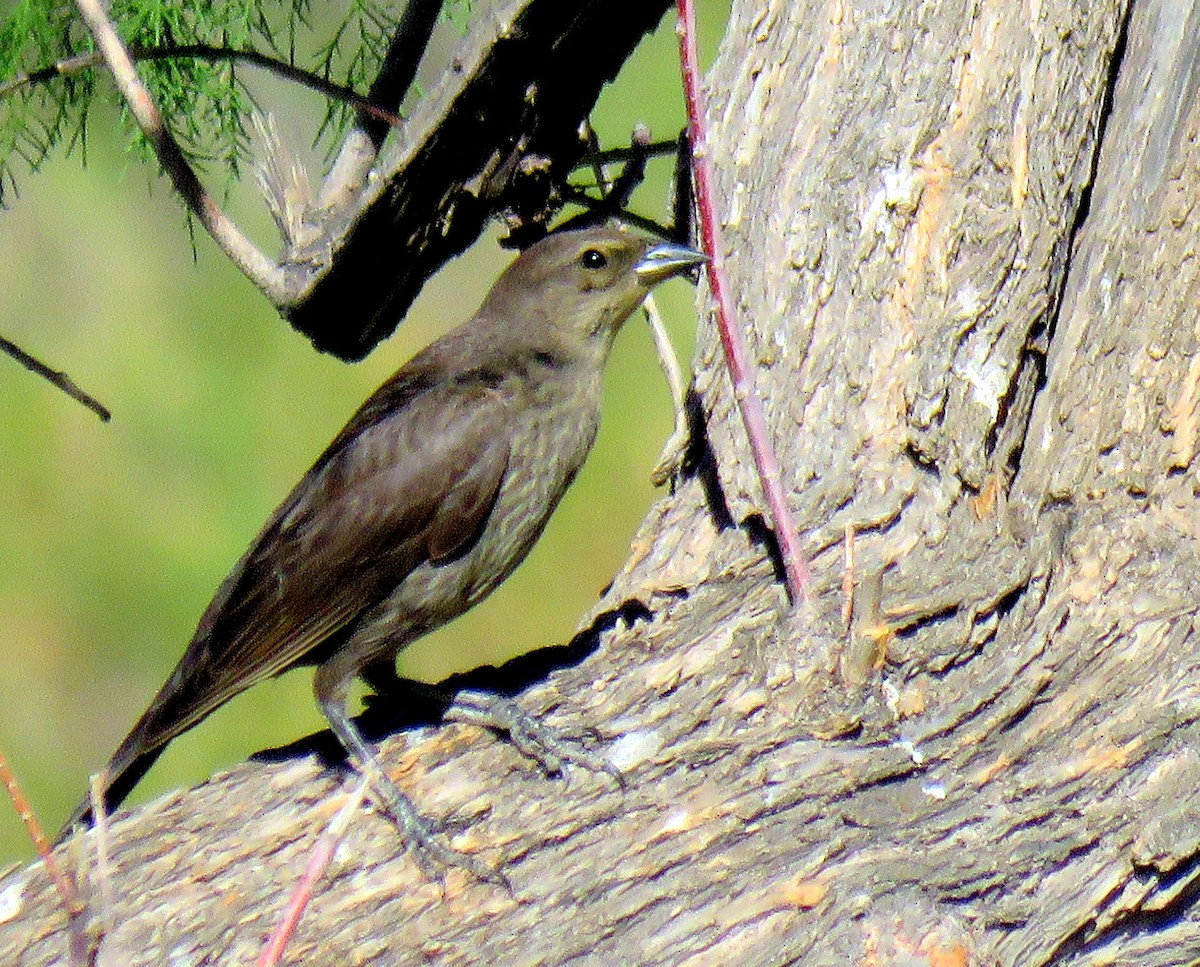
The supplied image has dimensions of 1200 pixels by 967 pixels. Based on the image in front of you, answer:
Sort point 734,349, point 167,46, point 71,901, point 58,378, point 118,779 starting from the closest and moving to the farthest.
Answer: point 71,901, point 734,349, point 58,378, point 167,46, point 118,779

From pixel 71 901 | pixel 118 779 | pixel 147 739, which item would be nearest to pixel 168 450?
pixel 118 779

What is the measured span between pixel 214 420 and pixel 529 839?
4.79 metres

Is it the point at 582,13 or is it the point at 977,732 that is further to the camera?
the point at 582,13

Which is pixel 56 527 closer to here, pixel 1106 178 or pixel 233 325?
pixel 233 325

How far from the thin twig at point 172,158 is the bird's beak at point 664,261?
1077 millimetres

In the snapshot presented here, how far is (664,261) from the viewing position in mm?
4500

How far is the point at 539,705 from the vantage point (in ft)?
12.9

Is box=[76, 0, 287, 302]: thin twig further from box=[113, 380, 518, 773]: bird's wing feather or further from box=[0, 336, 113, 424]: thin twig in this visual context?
box=[113, 380, 518, 773]: bird's wing feather

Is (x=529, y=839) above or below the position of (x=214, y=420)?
below

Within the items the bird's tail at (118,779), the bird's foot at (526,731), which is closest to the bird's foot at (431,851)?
the bird's foot at (526,731)

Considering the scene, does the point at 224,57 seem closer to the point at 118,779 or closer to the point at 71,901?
the point at 118,779

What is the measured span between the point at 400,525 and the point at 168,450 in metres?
3.66

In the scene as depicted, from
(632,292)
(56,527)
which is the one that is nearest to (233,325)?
(56,527)

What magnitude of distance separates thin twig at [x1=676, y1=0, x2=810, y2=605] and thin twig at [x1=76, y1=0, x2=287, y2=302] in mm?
1004
